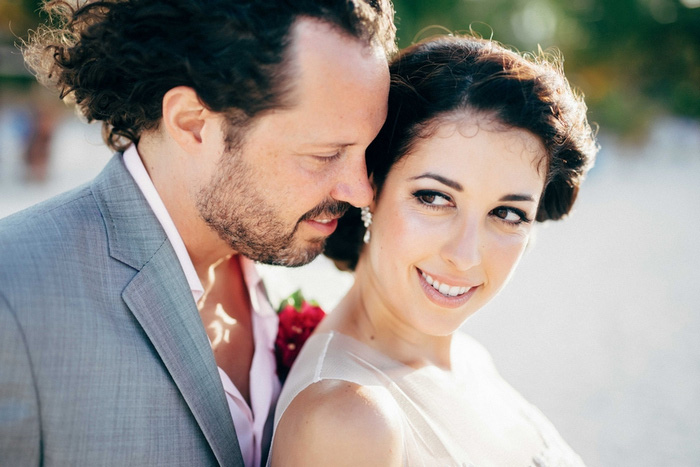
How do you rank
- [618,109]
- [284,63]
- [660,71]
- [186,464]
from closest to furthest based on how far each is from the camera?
[186,464]
[284,63]
[618,109]
[660,71]

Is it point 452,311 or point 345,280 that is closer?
point 452,311

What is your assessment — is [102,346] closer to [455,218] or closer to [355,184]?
[355,184]

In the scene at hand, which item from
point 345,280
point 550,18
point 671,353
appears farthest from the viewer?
point 550,18

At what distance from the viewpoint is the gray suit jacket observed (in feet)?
5.86

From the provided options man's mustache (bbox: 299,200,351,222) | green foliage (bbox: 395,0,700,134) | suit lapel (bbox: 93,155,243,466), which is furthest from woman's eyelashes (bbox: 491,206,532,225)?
green foliage (bbox: 395,0,700,134)

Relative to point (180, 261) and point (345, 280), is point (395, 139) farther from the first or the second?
point (345, 280)

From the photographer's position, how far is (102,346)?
1894mm

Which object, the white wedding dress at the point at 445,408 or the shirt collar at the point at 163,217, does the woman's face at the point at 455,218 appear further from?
the shirt collar at the point at 163,217

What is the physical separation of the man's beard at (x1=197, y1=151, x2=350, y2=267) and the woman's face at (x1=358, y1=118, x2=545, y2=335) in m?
0.38

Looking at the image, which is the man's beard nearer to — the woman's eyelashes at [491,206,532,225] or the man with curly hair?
the man with curly hair

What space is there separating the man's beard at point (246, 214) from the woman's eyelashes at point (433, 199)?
0.40 metres

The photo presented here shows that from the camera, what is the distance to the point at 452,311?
7.50 feet

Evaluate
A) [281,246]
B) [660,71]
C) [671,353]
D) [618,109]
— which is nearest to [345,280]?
[671,353]

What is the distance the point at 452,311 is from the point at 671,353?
193 inches
